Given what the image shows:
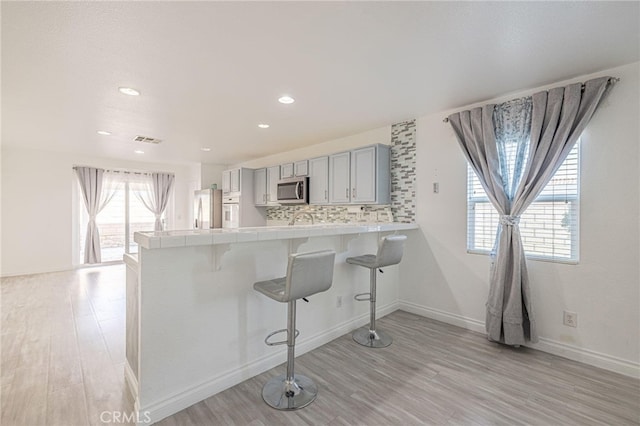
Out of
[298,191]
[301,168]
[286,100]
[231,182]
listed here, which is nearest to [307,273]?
[286,100]

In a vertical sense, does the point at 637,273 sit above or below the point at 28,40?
below

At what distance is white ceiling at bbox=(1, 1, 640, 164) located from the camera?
64.2 inches

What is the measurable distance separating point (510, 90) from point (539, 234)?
1.36 metres

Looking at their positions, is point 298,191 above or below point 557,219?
above

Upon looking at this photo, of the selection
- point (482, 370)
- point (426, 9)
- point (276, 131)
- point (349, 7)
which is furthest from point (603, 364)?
point (276, 131)

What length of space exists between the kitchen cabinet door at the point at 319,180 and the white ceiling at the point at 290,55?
2.84ft

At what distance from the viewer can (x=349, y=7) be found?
1.58 m

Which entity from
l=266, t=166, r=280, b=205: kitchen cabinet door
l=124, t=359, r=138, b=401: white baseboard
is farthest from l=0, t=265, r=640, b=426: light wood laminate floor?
l=266, t=166, r=280, b=205: kitchen cabinet door

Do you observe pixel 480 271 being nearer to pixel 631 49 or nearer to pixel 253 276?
pixel 631 49

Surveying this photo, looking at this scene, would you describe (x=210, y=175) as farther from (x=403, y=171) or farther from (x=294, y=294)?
(x=294, y=294)

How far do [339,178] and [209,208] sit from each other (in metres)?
3.57

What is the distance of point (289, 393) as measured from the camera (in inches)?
76.2

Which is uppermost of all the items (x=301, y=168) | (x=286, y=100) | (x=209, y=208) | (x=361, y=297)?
(x=286, y=100)

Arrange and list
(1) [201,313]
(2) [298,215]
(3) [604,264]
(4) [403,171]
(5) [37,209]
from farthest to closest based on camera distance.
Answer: (5) [37,209], (2) [298,215], (4) [403,171], (3) [604,264], (1) [201,313]
